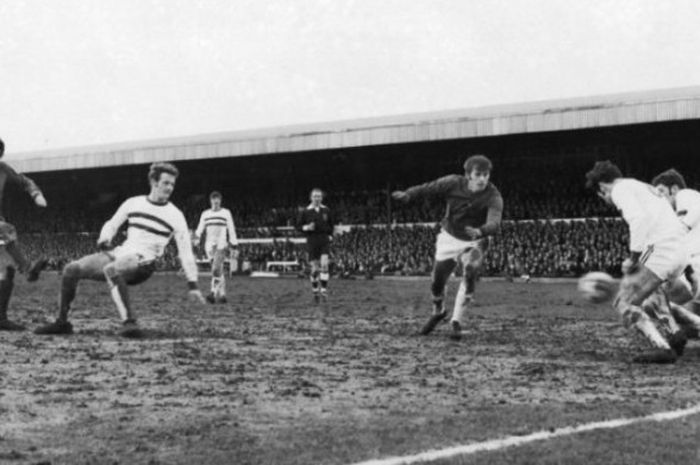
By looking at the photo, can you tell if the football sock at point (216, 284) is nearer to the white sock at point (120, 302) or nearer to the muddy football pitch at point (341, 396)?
the muddy football pitch at point (341, 396)

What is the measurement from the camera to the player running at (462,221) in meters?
11.3

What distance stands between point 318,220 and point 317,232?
252 millimetres

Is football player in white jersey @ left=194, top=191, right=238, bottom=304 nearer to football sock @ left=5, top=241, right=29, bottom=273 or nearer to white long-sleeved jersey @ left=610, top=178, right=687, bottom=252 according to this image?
football sock @ left=5, top=241, right=29, bottom=273

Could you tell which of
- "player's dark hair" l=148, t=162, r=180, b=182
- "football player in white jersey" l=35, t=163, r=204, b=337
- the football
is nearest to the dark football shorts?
"football player in white jersey" l=35, t=163, r=204, b=337

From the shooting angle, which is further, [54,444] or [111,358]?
A: [111,358]

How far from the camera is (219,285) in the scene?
18297mm

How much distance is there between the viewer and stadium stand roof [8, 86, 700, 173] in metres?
26.4

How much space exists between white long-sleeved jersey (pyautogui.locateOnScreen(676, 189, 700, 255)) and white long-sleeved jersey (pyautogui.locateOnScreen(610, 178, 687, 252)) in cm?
229

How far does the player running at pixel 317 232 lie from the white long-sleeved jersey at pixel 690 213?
8198 mm

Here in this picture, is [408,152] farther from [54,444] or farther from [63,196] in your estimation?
[54,444]

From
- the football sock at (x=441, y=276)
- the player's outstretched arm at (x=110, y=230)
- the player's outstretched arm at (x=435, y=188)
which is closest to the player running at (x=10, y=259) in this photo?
the player's outstretched arm at (x=110, y=230)

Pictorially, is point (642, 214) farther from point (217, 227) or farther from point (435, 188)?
point (217, 227)

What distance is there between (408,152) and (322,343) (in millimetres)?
24034

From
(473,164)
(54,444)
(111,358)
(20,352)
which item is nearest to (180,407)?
(54,444)
